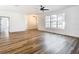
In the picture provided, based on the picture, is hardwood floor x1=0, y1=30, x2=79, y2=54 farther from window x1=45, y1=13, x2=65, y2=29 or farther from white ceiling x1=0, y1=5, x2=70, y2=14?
white ceiling x1=0, y1=5, x2=70, y2=14

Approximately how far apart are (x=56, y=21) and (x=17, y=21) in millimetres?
983

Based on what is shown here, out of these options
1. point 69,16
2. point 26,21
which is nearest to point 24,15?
point 26,21

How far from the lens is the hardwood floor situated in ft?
9.16

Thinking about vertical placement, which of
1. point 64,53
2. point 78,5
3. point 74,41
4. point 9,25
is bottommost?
point 64,53

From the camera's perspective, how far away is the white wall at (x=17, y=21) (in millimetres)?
2668

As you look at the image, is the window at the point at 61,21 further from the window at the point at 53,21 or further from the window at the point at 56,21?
the window at the point at 53,21

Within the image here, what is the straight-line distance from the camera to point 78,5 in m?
2.81

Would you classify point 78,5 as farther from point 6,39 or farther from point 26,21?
point 6,39

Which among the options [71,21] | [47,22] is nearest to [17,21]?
[47,22]

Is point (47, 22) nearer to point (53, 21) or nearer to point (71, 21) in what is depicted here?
point (53, 21)

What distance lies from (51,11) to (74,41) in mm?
927

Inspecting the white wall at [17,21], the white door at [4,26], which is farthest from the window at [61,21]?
the white door at [4,26]

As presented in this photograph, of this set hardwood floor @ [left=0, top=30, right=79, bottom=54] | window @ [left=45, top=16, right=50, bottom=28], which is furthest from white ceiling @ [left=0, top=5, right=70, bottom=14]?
hardwood floor @ [left=0, top=30, right=79, bottom=54]

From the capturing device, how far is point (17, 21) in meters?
2.79
